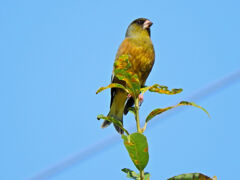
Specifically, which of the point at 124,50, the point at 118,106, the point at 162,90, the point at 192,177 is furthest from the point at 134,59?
the point at 192,177

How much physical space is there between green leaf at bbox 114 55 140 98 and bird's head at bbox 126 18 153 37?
239 cm

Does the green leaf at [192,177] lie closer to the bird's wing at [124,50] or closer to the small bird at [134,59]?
the small bird at [134,59]

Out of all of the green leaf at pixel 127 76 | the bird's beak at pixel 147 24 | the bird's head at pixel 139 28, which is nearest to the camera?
the green leaf at pixel 127 76

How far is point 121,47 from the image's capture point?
3.62 m

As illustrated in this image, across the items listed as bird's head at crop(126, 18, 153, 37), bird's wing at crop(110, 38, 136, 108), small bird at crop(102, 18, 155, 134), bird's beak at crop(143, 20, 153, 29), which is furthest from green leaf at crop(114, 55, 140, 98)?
bird's beak at crop(143, 20, 153, 29)

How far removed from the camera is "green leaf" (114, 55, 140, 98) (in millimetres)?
1548

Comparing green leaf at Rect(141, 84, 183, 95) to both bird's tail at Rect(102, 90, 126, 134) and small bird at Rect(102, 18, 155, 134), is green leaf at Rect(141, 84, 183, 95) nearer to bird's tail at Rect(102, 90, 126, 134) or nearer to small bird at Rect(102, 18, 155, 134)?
small bird at Rect(102, 18, 155, 134)

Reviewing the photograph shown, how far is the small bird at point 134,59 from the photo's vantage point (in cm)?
338

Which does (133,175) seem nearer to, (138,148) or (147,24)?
(138,148)

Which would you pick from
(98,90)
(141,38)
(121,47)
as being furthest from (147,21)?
(98,90)

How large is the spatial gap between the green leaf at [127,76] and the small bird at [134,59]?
157cm

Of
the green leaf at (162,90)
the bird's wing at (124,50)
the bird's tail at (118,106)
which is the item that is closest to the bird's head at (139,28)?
the bird's wing at (124,50)

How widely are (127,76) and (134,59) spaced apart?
6.10 ft

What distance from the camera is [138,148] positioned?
50.9 inches
